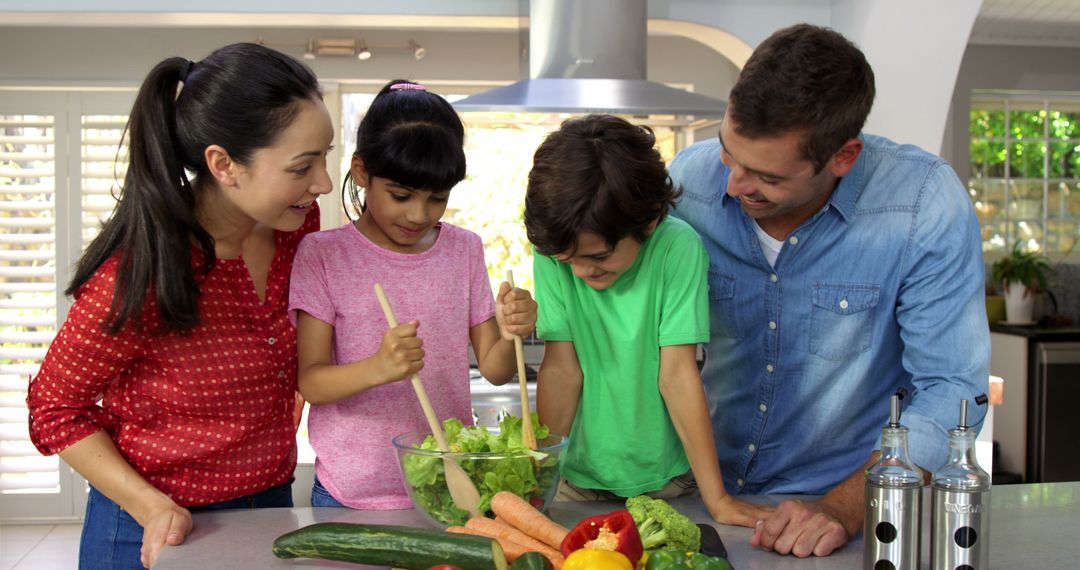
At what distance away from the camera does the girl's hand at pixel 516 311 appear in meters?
1.49

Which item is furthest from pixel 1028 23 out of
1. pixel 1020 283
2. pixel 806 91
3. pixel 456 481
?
pixel 456 481

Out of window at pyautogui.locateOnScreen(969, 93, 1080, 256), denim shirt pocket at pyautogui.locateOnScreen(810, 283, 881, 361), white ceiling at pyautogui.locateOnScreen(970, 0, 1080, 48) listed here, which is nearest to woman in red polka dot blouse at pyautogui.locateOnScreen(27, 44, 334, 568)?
denim shirt pocket at pyautogui.locateOnScreen(810, 283, 881, 361)

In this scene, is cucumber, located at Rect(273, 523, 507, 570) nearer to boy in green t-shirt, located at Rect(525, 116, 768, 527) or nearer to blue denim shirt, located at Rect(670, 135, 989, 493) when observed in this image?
boy in green t-shirt, located at Rect(525, 116, 768, 527)

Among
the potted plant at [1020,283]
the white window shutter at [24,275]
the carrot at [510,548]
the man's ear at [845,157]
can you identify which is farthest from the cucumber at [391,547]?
the potted plant at [1020,283]

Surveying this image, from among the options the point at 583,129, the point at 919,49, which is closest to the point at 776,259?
the point at 583,129

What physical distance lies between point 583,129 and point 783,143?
11.3 inches

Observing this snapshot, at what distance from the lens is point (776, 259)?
1.69 m

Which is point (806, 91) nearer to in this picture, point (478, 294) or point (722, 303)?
point (722, 303)

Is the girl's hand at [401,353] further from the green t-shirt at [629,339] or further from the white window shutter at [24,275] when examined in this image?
the white window shutter at [24,275]

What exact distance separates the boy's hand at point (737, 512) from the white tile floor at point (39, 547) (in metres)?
3.95

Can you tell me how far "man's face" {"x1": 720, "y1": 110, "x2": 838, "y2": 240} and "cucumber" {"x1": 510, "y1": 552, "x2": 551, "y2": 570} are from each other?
649 millimetres

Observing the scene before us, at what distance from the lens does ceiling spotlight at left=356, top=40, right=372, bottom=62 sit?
5023 millimetres

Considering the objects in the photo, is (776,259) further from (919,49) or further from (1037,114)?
(1037,114)

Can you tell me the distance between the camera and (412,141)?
1.58 metres
